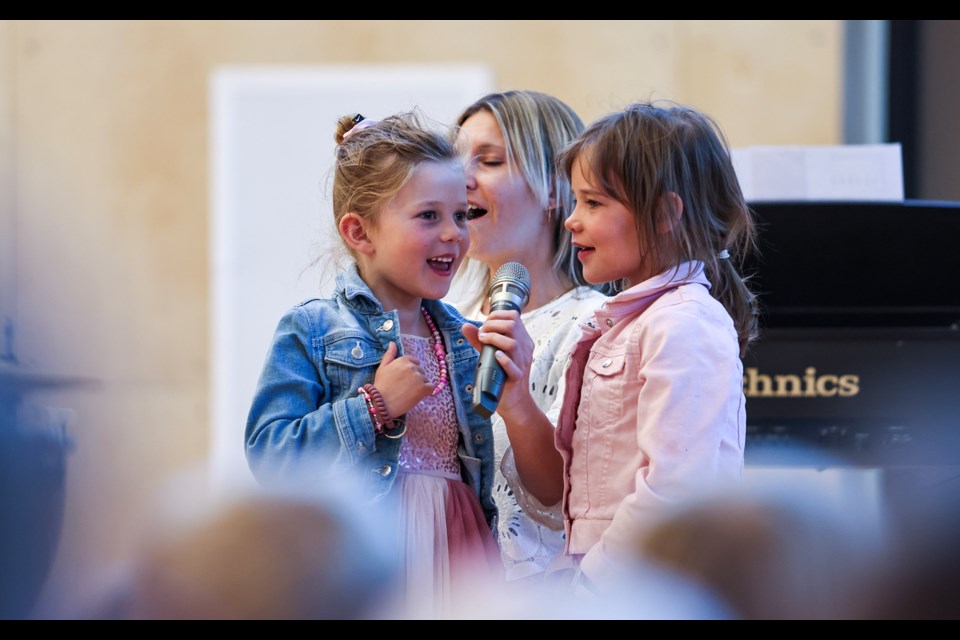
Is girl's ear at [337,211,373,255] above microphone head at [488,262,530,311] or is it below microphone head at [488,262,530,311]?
above

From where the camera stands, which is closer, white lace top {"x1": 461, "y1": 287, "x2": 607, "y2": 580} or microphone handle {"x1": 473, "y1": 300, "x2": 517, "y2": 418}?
microphone handle {"x1": 473, "y1": 300, "x2": 517, "y2": 418}

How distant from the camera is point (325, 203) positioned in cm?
174

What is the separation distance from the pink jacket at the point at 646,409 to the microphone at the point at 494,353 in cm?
12

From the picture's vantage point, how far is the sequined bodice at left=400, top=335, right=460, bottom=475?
1.45 meters

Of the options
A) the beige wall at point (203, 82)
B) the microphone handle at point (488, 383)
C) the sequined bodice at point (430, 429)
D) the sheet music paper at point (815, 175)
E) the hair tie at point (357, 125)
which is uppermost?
the beige wall at point (203, 82)

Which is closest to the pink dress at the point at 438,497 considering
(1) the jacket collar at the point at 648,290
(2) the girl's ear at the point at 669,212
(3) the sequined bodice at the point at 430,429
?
(3) the sequined bodice at the point at 430,429

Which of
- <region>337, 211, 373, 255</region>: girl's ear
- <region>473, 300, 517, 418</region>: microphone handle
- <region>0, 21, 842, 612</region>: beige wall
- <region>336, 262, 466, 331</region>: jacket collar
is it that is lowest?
<region>473, 300, 517, 418</region>: microphone handle

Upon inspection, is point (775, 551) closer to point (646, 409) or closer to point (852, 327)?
point (646, 409)

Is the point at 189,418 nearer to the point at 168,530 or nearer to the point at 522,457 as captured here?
the point at 522,457

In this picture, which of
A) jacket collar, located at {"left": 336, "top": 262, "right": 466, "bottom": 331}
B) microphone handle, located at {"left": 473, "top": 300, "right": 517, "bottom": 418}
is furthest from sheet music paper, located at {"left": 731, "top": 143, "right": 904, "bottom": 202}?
microphone handle, located at {"left": 473, "top": 300, "right": 517, "bottom": 418}

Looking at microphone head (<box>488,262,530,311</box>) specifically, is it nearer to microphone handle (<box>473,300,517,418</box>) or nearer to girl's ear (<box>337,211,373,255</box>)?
microphone handle (<box>473,300,517,418</box>)

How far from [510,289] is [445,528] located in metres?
0.32

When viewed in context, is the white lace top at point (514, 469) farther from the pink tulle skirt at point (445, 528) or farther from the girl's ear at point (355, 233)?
the girl's ear at point (355, 233)

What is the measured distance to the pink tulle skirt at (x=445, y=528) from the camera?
52.7 inches
